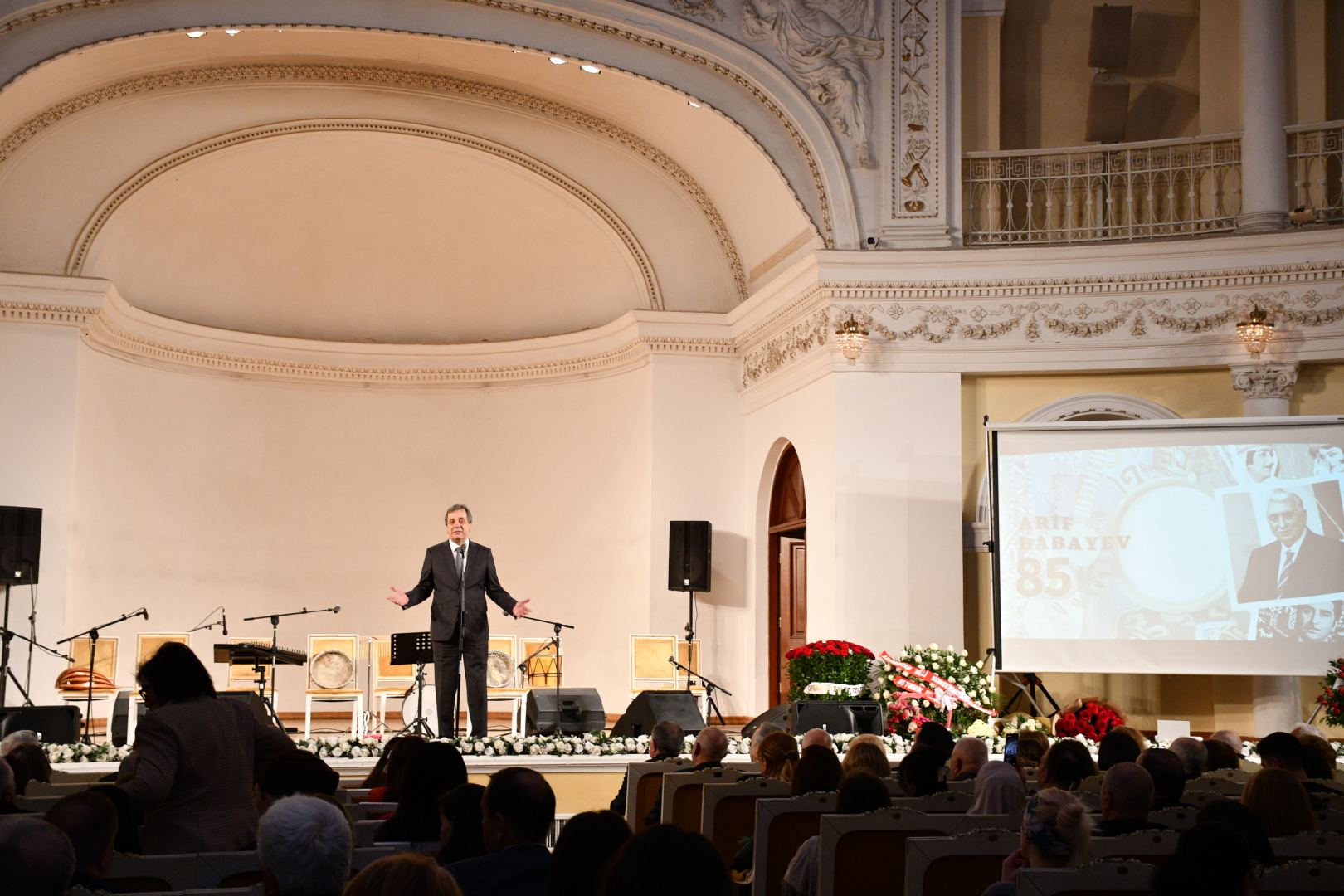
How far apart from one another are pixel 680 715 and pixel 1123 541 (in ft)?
12.7

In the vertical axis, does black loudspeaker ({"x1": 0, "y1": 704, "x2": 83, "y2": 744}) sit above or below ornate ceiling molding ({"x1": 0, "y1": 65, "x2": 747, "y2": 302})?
below

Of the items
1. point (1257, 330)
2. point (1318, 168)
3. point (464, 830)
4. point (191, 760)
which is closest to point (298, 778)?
point (191, 760)

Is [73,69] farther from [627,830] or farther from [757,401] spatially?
[627,830]

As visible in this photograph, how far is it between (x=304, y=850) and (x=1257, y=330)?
417 inches

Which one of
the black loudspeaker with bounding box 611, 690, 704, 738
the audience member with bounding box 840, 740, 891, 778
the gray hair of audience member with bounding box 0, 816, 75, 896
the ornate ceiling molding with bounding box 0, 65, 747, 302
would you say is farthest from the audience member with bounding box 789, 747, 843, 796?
the ornate ceiling molding with bounding box 0, 65, 747, 302

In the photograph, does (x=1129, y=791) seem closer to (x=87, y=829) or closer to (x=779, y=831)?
(x=779, y=831)

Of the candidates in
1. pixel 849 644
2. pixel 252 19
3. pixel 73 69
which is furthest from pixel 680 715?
pixel 73 69

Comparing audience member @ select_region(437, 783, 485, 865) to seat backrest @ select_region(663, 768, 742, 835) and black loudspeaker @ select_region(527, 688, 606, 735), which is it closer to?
seat backrest @ select_region(663, 768, 742, 835)

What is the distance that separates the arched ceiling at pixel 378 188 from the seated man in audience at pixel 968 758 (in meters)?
7.71

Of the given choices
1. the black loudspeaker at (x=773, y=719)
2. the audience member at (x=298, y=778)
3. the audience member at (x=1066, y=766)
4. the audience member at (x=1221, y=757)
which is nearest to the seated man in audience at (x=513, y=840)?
the audience member at (x=298, y=778)

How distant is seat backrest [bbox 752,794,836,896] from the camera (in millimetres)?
4625

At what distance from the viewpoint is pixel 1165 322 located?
40.1 feet

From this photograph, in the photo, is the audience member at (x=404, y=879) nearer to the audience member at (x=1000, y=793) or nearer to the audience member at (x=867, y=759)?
the audience member at (x=1000, y=793)

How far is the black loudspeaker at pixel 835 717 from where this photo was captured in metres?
9.85
